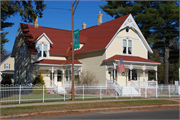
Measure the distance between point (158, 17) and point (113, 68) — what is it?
1249 centimetres

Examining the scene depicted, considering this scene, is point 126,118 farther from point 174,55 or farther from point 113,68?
point 174,55

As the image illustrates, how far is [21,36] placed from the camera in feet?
103

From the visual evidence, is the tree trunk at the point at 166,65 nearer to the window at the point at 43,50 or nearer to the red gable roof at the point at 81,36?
the red gable roof at the point at 81,36

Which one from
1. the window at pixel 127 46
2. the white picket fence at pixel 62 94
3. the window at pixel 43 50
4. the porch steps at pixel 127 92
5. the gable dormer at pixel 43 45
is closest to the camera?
the white picket fence at pixel 62 94

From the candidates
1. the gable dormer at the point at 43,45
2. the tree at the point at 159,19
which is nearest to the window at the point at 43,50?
the gable dormer at the point at 43,45

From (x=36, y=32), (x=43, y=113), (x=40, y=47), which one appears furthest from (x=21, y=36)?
(x=43, y=113)

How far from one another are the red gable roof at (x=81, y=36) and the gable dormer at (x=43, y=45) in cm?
59

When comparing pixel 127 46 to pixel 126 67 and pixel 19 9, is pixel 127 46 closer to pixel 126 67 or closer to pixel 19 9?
pixel 126 67

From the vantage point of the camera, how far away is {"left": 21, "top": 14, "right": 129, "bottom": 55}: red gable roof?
2734 centimetres

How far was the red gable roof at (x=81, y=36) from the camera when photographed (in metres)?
27.3

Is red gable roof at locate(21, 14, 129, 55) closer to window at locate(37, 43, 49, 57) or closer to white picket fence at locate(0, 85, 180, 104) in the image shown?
window at locate(37, 43, 49, 57)

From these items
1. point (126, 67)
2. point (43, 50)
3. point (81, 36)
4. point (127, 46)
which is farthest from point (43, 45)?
point (126, 67)

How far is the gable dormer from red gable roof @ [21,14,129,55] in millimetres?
591

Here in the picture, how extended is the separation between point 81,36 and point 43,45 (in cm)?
592
